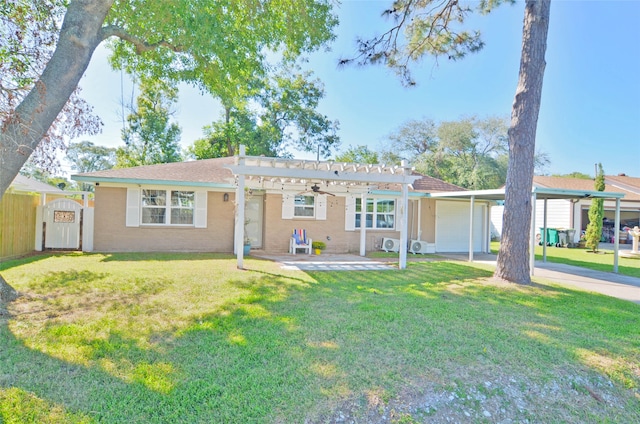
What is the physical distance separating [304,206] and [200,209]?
3.93 metres

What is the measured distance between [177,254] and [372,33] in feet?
30.5

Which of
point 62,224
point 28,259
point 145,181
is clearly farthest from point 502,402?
point 62,224

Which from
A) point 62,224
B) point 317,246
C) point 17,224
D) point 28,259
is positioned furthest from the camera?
point 317,246

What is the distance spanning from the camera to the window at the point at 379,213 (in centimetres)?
1391

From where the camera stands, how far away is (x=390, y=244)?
44.4ft

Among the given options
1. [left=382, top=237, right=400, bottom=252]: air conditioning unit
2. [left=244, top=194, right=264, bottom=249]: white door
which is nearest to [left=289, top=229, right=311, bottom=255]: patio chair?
[left=244, top=194, right=264, bottom=249]: white door

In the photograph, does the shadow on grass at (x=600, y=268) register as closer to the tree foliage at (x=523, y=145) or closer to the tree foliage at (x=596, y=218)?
the tree foliage at (x=523, y=145)

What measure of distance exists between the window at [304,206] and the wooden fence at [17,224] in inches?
340

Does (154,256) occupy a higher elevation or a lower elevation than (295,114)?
lower

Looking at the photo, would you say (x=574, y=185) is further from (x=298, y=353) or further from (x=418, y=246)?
(x=298, y=353)

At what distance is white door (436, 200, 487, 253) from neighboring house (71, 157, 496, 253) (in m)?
0.04

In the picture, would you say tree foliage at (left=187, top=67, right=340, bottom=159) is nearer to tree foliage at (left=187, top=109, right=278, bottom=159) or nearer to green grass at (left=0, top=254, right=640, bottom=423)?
tree foliage at (left=187, top=109, right=278, bottom=159)

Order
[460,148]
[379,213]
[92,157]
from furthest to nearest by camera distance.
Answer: [92,157]
[460,148]
[379,213]

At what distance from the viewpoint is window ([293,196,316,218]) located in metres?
13.1
